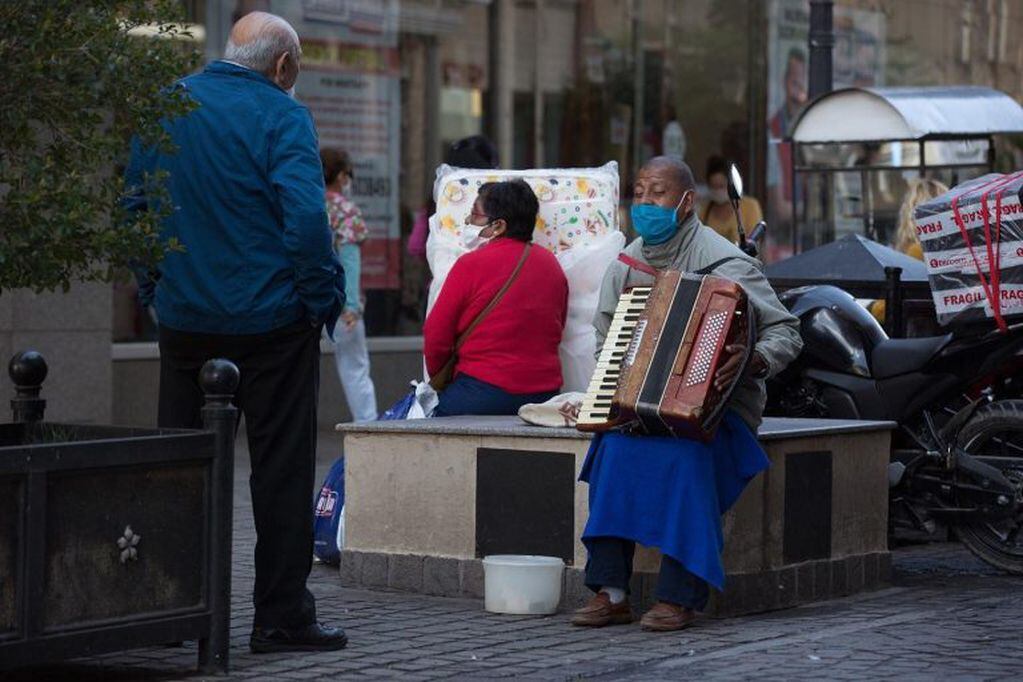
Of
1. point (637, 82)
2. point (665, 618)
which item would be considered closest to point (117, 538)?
point (665, 618)

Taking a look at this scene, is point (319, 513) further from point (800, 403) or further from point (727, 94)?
point (727, 94)

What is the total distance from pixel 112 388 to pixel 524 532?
6.66 meters

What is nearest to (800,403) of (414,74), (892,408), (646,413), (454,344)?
(892,408)

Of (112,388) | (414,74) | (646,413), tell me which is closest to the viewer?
(646,413)

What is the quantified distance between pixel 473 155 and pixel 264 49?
12.7 feet

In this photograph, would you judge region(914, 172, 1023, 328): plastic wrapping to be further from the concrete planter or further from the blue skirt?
the concrete planter

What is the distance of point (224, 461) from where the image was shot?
264 inches

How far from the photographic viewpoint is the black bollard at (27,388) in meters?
7.21

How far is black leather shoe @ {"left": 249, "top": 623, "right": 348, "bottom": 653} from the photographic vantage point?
7.16m

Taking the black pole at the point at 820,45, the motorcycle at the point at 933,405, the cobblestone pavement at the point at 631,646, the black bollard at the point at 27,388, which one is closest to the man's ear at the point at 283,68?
the black bollard at the point at 27,388

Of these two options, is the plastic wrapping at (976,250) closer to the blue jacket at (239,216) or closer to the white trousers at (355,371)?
the blue jacket at (239,216)

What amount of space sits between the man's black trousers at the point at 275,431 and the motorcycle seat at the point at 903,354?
3169mm

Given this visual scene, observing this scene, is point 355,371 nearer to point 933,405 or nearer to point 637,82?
point 933,405

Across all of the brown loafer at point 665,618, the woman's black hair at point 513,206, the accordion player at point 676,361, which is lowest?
the brown loafer at point 665,618
